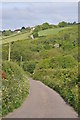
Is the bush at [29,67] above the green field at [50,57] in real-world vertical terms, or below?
below

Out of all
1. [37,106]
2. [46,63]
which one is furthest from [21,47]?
[37,106]

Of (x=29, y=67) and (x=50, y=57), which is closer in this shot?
(x=50, y=57)

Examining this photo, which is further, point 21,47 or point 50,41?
point 50,41

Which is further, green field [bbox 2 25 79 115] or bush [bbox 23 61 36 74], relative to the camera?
bush [bbox 23 61 36 74]

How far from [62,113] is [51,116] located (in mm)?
1041

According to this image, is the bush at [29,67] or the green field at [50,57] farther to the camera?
the bush at [29,67]

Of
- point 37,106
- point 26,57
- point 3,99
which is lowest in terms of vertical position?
point 26,57

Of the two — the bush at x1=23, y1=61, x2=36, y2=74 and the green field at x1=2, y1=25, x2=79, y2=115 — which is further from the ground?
the green field at x1=2, y1=25, x2=79, y2=115

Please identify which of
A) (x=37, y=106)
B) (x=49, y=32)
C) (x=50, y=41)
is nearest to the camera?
(x=37, y=106)

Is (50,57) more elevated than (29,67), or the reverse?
(50,57)

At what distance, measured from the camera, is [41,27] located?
10331 centimetres

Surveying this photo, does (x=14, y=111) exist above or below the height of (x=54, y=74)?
above

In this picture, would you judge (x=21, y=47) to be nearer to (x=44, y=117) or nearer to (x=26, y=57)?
(x=26, y=57)

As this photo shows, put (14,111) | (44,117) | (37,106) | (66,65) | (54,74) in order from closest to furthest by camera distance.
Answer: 1. (44,117)
2. (14,111)
3. (37,106)
4. (54,74)
5. (66,65)
